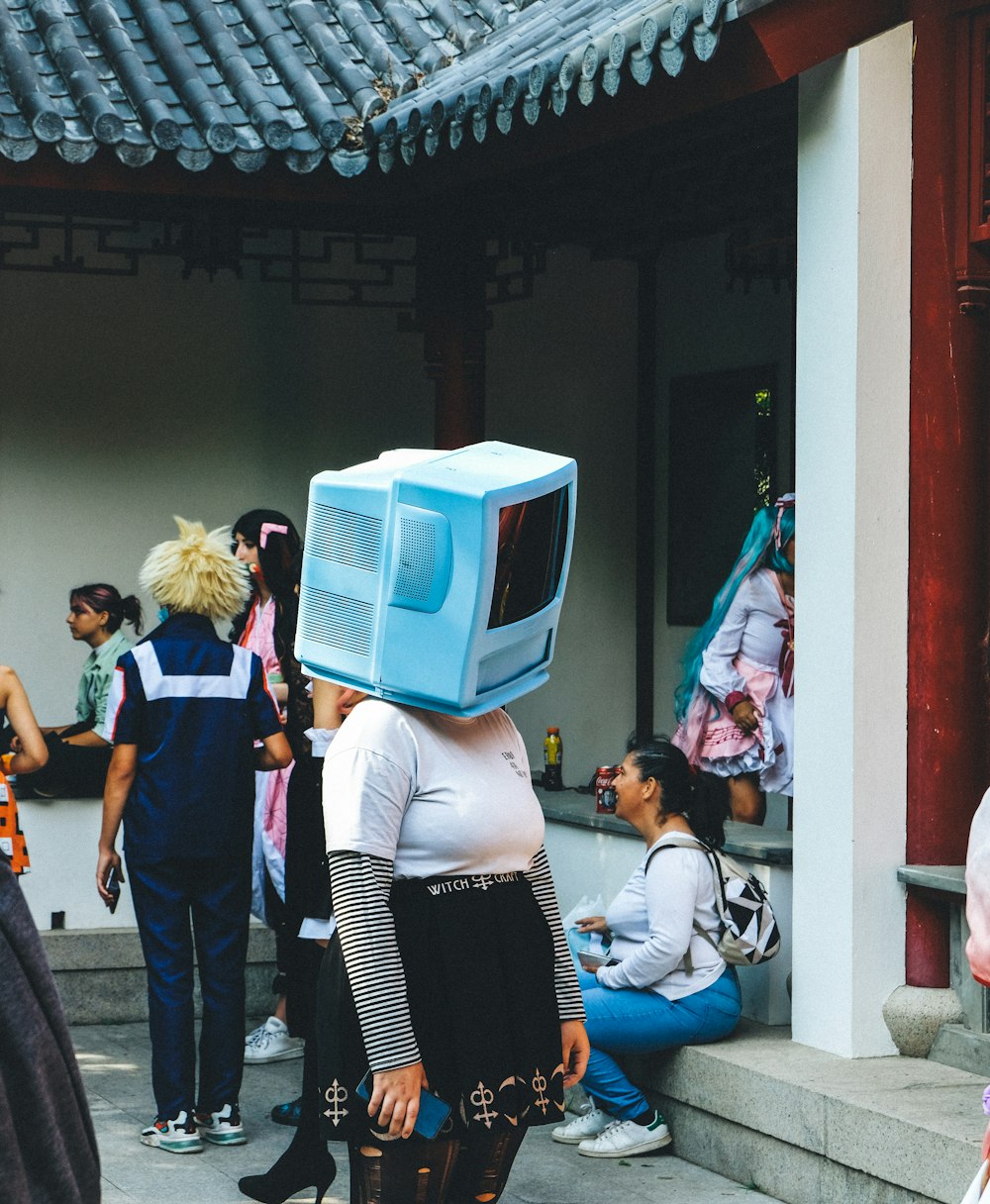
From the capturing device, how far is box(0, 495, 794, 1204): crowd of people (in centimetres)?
361

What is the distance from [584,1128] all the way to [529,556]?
2.85 metres

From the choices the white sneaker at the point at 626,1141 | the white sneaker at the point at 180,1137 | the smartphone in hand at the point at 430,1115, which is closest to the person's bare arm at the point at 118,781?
the white sneaker at the point at 180,1137

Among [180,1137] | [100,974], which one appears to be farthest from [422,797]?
[100,974]

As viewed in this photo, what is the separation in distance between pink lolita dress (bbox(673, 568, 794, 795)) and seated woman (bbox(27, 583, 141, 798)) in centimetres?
257

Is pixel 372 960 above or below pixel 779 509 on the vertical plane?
below

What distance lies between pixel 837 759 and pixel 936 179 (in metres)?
1.74

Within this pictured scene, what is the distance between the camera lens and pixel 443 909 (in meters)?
3.63

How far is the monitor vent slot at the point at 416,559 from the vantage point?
3.58m

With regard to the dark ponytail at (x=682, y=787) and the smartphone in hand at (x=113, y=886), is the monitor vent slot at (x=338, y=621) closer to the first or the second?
the dark ponytail at (x=682, y=787)

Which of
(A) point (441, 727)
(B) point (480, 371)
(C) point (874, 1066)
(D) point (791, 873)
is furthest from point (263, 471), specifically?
(A) point (441, 727)

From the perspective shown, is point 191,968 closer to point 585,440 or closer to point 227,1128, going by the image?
point 227,1128

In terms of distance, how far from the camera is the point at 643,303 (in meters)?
9.55

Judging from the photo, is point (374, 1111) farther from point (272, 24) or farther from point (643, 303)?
point (643, 303)

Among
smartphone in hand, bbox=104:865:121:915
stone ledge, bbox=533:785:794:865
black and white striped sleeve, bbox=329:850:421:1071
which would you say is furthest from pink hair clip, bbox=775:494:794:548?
black and white striped sleeve, bbox=329:850:421:1071
